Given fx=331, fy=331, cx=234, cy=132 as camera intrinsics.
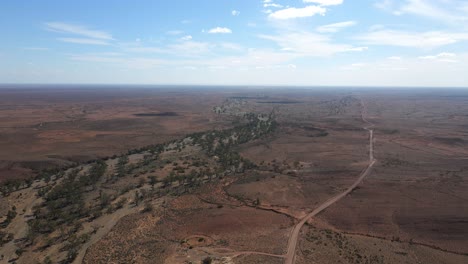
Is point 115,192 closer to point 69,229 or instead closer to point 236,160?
point 69,229

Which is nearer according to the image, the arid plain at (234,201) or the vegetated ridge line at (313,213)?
the vegetated ridge line at (313,213)

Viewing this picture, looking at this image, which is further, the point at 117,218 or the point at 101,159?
the point at 101,159

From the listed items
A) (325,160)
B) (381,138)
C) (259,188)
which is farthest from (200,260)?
(381,138)

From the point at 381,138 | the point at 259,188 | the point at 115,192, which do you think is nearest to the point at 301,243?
Result: the point at 259,188

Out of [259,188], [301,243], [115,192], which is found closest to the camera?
[301,243]

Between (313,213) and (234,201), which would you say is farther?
(234,201)

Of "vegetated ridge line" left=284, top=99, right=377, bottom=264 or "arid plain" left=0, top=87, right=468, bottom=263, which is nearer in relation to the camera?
"vegetated ridge line" left=284, top=99, right=377, bottom=264

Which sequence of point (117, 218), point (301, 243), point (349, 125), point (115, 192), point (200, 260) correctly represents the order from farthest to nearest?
point (349, 125)
point (115, 192)
point (117, 218)
point (301, 243)
point (200, 260)

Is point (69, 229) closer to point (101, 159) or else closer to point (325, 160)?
point (101, 159)

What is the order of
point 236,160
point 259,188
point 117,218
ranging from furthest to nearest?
point 236,160 < point 259,188 < point 117,218
